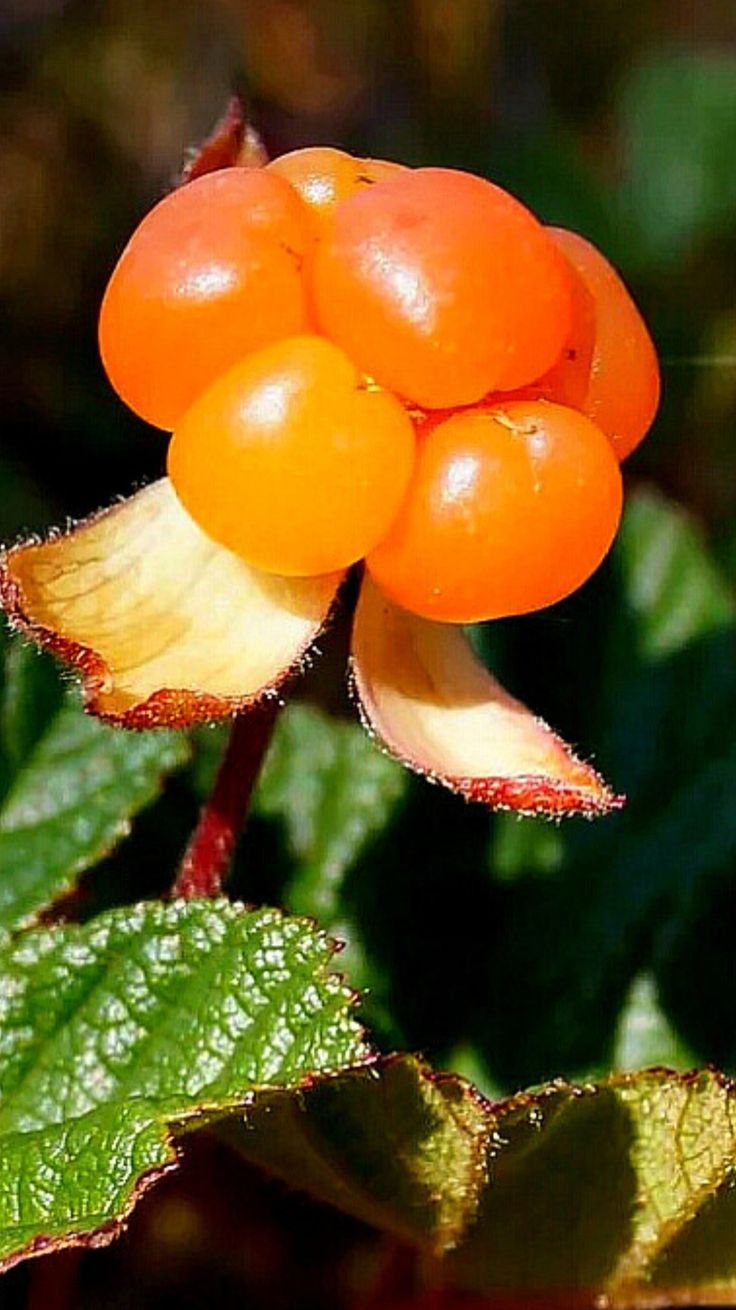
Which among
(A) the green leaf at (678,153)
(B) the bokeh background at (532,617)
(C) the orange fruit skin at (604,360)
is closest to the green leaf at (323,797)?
(B) the bokeh background at (532,617)

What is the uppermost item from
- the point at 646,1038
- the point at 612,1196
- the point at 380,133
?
the point at 612,1196

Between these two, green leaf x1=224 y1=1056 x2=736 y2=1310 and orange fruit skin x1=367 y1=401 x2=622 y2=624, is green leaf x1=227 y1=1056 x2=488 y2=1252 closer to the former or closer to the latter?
green leaf x1=224 y1=1056 x2=736 y2=1310

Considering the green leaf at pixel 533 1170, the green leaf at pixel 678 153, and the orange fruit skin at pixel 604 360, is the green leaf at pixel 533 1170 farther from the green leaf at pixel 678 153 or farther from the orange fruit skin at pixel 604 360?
the green leaf at pixel 678 153

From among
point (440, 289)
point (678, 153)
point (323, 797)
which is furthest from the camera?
point (678, 153)

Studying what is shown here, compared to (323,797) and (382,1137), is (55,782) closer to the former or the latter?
(323,797)

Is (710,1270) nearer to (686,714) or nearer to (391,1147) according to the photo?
(391,1147)

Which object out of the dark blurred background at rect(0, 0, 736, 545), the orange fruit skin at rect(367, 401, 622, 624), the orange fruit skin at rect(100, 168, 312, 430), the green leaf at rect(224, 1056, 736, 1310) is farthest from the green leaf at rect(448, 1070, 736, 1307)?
the dark blurred background at rect(0, 0, 736, 545)

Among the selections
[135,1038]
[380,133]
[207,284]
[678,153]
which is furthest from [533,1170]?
[380,133]
